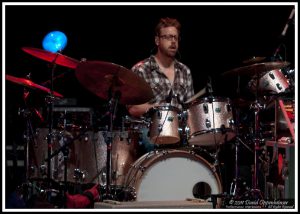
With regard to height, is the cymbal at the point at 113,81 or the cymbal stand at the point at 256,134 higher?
the cymbal at the point at 113,81

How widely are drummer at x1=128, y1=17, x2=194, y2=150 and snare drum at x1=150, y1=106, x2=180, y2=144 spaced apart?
51 centimetres

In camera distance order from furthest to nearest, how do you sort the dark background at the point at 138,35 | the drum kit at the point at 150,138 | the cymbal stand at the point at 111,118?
the dark background at the point at 138,35 < the drum kit at the point at 150,138 < the cymbal stand at the point at 111,118

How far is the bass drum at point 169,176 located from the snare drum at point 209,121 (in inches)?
8.2

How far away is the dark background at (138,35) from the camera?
775cm

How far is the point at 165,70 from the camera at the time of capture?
22.8 feet

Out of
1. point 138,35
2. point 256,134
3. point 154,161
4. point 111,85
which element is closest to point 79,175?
point 154,161

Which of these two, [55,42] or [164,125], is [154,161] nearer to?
[164,125]

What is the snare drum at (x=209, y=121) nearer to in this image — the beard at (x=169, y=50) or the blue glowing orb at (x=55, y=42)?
the beard at (x=169, y=50)

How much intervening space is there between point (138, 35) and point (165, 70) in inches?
44.4

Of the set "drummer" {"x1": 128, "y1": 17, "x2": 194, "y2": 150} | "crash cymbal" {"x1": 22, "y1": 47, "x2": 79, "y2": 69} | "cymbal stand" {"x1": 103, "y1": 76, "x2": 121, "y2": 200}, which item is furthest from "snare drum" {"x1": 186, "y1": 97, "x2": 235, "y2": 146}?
"crash cymbal" {"x1": 22, "y1": 47, "x2": 79, "y2": 69}

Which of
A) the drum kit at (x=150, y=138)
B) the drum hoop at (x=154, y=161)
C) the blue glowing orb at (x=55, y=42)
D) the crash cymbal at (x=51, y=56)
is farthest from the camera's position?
the blue glowing orb at (x=55, y=42)

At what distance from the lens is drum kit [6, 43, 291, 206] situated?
5996 millimetres

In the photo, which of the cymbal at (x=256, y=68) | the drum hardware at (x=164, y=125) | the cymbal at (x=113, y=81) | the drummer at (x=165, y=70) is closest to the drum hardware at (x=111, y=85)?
the cymbal at (x=113, y=81)

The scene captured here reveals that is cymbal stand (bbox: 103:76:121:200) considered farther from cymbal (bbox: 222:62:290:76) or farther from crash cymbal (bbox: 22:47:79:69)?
cymbal (bbox: 222:62:290:76)
